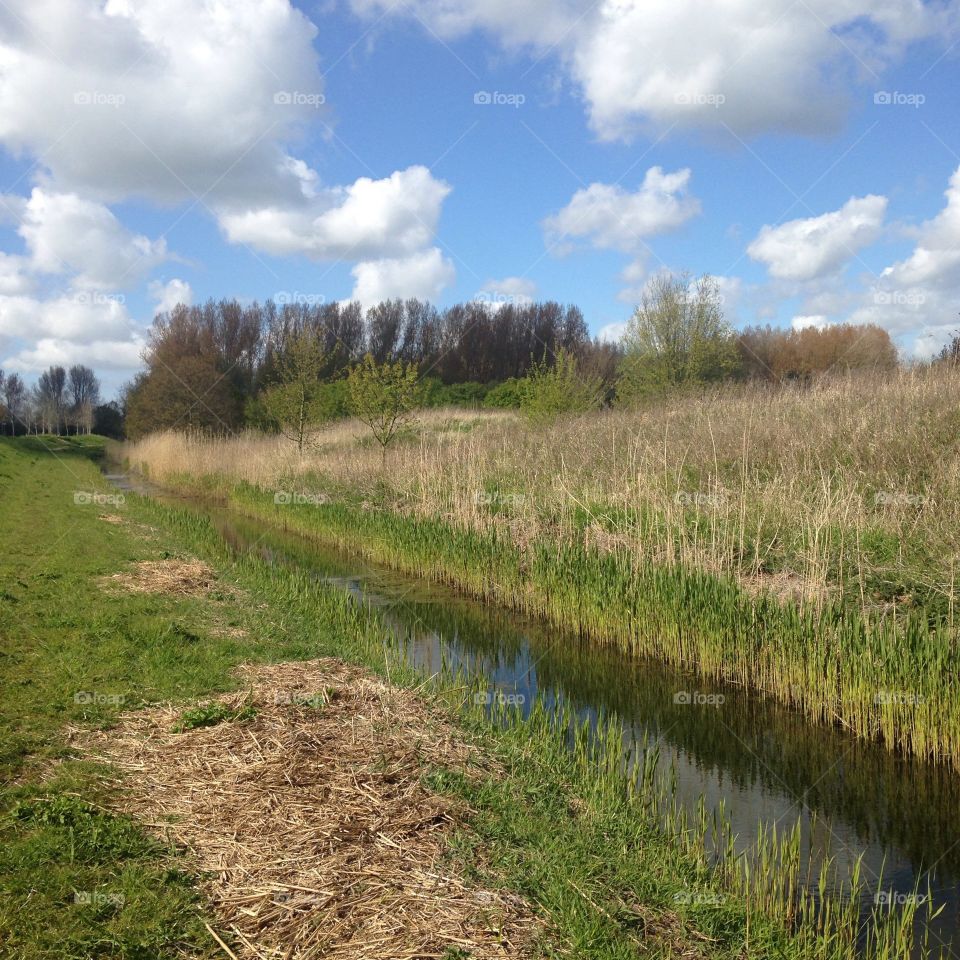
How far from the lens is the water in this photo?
16.1 feet

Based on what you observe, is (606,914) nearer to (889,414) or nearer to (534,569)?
(534,569)

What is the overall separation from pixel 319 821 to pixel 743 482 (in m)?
6.64

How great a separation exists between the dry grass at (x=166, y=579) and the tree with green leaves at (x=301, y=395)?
1329cm

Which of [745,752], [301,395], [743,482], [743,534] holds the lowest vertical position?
[745,752]

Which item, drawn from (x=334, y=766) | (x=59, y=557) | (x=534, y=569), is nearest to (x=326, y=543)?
(x=59, y=557)

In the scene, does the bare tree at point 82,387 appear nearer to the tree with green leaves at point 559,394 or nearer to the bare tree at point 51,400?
the bare tree at point 51,400

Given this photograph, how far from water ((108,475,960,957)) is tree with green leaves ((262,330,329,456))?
15.8m

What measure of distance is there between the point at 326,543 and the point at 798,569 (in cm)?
1024

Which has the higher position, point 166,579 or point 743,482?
point 743,482

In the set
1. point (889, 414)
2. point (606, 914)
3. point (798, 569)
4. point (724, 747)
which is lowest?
point (724, 747)

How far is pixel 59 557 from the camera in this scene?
35.5 ft

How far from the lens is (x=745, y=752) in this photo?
20.5 feet

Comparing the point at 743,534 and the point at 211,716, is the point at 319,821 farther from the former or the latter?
the point at 743,534

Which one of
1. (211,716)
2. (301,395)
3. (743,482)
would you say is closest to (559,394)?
(301,395)
